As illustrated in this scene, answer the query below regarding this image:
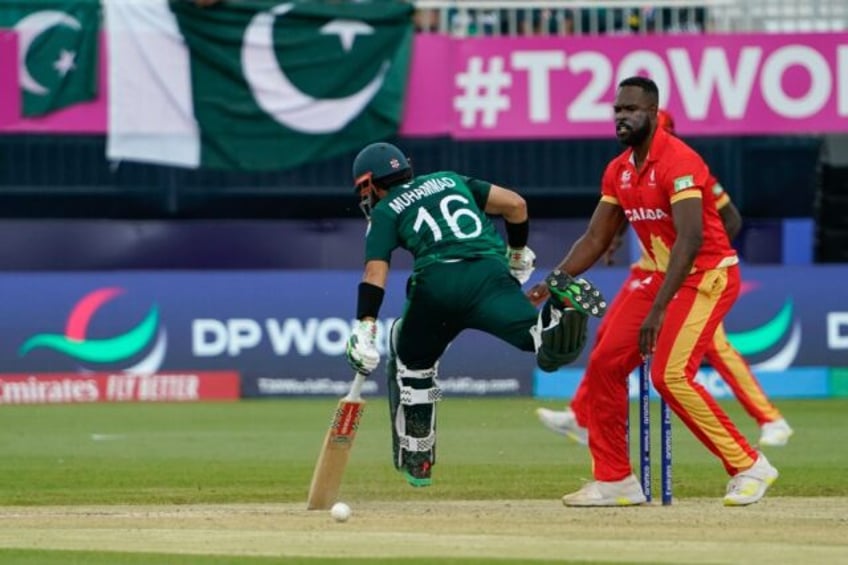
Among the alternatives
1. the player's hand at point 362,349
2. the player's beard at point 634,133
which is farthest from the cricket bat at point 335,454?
the player's beard at point 634,133

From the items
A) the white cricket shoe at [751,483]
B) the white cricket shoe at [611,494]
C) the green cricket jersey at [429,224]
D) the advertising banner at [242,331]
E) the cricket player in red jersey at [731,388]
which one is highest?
the green cricket jersey at [429,224]

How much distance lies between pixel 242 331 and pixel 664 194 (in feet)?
36.1

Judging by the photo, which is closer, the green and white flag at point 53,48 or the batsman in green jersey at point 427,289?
the batsman in green jersey at point 427,289

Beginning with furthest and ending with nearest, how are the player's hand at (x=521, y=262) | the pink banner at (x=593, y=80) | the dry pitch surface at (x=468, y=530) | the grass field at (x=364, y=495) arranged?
1. the pink banner at (x=593, y=80)
2. the player's hand at (x=521, y=262)
3. the grass field at (x=364, y=495)
4. the dry pitch surface at (x=468, y=530)

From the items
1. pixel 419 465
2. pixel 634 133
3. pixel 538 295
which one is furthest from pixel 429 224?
pixel 419 465

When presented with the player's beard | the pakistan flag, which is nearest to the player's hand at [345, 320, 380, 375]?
the player's beard

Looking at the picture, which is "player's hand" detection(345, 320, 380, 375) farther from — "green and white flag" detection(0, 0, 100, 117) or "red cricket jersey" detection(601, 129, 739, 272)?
"green and white flag" detection(0, 0, 100, 117)

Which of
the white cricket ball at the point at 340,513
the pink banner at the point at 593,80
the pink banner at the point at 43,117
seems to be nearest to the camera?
the white cricket ball at the point at 340,513

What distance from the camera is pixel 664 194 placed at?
10.5 metres

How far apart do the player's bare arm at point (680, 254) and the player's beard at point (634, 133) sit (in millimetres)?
404

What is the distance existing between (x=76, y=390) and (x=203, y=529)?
1122cm

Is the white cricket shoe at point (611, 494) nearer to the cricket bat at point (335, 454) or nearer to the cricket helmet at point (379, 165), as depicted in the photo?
the cricket bat at point (335, 454)

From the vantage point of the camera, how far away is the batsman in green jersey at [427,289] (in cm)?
1078

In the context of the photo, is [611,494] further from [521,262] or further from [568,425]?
[568,425]
